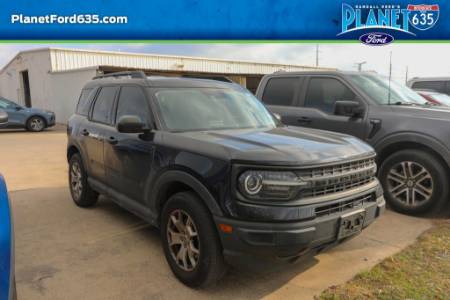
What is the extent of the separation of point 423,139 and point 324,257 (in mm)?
2243

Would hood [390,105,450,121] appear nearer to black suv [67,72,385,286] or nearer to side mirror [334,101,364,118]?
side mirror [334,101,364,118]

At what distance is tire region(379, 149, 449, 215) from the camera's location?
495 centimetres

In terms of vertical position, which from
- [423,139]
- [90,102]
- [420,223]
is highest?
[90,102]

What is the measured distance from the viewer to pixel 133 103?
4.38m

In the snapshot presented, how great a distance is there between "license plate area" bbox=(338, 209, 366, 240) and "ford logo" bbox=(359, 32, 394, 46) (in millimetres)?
7704

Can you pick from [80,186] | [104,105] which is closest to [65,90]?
[80,186]

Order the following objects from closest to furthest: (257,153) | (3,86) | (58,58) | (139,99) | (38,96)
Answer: (257,153), (139,99), (58,58), (38,96), (3,86)

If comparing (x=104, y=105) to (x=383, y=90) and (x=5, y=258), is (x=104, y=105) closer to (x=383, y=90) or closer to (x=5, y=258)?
(x=5, y=258)

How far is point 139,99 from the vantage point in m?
4.26

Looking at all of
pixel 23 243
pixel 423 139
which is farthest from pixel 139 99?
pixel 423 139

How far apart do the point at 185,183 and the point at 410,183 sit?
3.42 m

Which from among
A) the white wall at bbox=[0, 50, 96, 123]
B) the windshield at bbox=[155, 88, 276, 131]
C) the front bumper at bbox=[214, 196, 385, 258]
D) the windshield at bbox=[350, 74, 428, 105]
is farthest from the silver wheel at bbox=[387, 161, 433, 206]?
the white wall at bbox=[0, 50, 96, 123]

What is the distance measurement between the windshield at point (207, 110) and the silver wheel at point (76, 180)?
228 centimetres

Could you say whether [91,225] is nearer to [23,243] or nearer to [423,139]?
[23,243]
